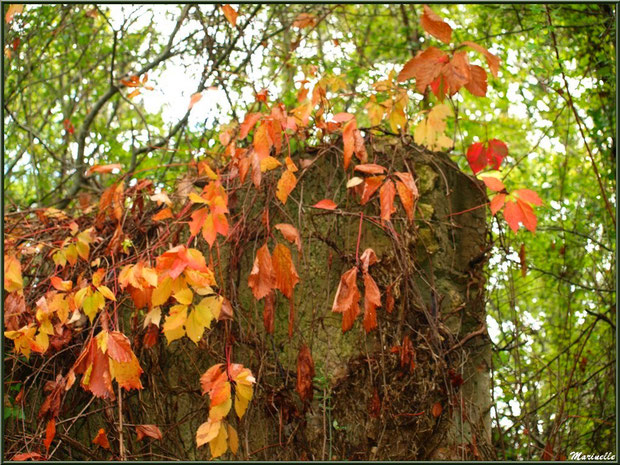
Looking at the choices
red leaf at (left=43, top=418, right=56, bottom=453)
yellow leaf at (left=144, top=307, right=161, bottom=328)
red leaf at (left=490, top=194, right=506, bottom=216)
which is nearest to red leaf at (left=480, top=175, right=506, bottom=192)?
red leaf at (left=490, top=194, right=506, bottom=216)

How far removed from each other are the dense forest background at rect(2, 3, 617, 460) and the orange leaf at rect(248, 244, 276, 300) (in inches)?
14.3

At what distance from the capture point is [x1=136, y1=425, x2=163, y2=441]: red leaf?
1.92 metres

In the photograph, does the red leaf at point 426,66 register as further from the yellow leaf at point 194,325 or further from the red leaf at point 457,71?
the yellow leaf at point 194,325

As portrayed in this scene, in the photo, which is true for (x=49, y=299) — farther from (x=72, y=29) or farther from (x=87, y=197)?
(x=72, y=29)

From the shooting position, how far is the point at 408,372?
188 centimetres

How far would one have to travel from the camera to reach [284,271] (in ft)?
5.68

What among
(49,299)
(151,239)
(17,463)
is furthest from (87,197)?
(17,463)

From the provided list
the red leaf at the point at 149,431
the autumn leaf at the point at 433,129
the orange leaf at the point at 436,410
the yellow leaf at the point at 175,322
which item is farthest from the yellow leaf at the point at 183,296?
the autumn leaf at the point at 433,129

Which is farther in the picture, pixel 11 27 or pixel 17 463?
pixel 11 27

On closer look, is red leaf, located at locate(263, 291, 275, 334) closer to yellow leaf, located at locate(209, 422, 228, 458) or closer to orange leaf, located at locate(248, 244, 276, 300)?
orange leaf, located at locate(248, 244, 276, 300)

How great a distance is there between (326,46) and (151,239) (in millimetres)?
2773

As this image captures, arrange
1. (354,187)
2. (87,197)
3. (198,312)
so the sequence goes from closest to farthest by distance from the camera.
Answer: (198,312) → (354,187) → (87,197)

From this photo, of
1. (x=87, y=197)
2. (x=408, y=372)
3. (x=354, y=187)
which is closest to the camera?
(x=408, y=372)

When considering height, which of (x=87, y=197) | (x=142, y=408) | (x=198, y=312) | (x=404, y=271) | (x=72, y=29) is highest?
(x=72, y=29)
